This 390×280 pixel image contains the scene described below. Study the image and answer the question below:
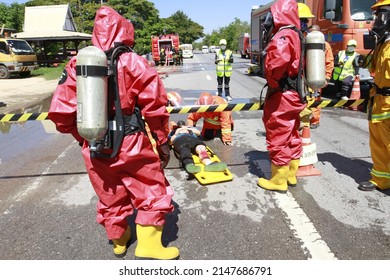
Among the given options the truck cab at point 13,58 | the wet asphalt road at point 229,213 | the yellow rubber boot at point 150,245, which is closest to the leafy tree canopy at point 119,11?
the truck cab at point 13,58

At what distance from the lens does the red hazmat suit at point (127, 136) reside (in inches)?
95.7

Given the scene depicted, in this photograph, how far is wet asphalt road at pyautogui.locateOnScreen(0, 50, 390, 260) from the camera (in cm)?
298

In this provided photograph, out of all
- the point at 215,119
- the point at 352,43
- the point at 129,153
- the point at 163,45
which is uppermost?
the point at 163,45

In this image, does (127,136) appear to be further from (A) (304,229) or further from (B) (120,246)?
(A) (304,229)

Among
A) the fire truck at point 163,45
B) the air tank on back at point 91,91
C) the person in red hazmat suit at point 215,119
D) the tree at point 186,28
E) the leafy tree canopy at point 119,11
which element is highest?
the tree at point 186,28

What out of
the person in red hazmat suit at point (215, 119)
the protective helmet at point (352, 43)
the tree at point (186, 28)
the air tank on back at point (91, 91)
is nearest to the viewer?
the air tank on back at point (91, 91)

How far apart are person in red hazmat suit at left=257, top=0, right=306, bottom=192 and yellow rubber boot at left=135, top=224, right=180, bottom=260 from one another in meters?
1.79

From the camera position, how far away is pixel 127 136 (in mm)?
2523

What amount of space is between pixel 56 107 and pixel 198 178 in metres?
2.31

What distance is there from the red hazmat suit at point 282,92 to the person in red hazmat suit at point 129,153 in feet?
4.69

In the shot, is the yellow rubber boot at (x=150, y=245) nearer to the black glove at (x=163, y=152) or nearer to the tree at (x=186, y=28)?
the black glove at (x=163, y=152)

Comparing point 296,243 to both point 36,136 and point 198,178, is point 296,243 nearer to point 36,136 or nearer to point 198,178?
point 198,178

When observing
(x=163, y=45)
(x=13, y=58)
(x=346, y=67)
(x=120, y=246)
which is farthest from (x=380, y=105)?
(x=163, y=45)

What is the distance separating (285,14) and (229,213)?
7.08 feet
